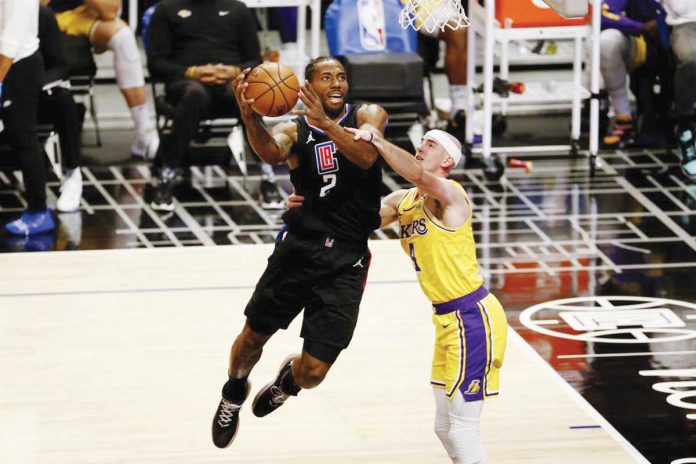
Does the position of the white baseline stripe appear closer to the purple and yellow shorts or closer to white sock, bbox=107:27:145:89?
the purple and yellow shorts

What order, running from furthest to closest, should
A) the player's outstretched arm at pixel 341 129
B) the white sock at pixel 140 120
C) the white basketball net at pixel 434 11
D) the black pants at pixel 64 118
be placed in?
the white sock at pixel 140 120 → the black pants at pixel 64 118 → the white basketball net at pixel 434 11 → the player's outstretched arm at pixel 341 129

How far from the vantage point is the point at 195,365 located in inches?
264

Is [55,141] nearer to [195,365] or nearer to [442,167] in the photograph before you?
[195,365]

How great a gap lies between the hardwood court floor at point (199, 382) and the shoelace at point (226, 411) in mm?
175

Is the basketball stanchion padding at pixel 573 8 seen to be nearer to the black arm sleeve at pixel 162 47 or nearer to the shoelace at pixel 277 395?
the shoelace at pixel 277 395

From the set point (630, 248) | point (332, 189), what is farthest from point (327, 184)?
point (630, 248)

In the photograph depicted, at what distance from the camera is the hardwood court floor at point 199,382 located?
5.73 metres

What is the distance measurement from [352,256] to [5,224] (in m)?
4.19

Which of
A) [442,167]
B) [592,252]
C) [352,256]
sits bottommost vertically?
[592,252]

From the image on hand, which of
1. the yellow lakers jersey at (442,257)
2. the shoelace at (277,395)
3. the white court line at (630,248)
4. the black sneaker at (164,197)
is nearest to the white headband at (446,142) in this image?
the yellow lakers jersey at (442,257)

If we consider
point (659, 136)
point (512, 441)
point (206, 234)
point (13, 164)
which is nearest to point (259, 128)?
point (512, 441)

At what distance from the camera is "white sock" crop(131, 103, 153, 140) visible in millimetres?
10305

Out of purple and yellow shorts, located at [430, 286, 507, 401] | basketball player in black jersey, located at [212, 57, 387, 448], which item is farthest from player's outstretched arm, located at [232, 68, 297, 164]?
purple and yellow shorts, located at [430, 286, 507, 401]

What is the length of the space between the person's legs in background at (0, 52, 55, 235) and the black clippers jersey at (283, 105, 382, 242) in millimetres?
3584
